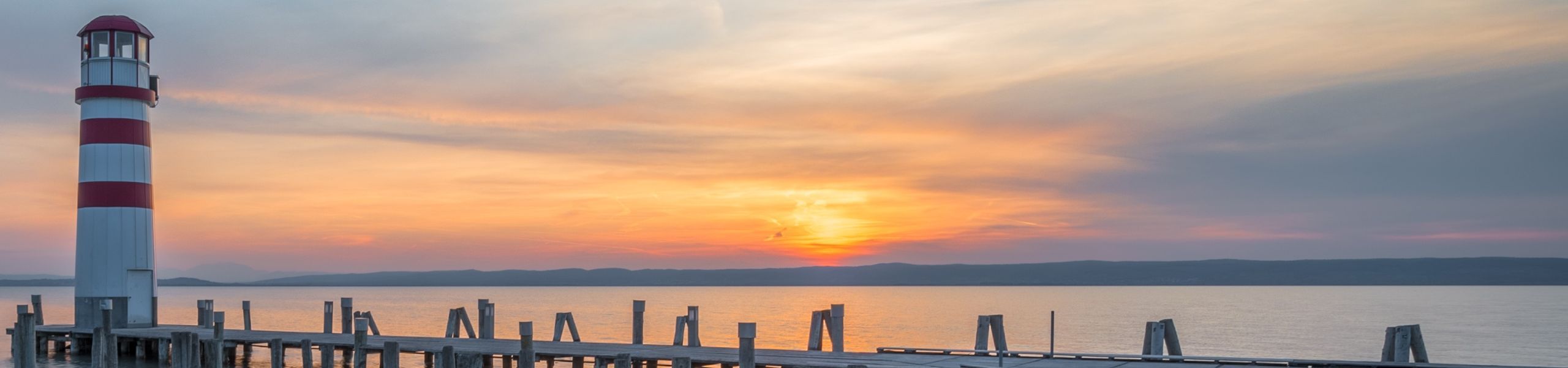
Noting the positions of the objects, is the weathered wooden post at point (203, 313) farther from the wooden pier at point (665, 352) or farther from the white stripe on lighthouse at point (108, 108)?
the white stripe on lighthouse at point (108, 108)

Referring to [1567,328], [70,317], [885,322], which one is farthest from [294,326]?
[1567,328]

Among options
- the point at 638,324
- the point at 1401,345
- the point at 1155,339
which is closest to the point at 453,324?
the point at 638,324

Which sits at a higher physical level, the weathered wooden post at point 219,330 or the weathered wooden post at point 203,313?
the weathered wooden post at point 203,313

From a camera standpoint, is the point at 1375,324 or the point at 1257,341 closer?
the point at 1257,341

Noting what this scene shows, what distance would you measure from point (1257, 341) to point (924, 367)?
153ft

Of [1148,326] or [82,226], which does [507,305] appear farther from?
[1148,326]

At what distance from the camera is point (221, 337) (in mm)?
24188

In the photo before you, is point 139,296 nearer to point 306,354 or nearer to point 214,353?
point 214,353

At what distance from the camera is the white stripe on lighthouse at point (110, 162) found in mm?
29688

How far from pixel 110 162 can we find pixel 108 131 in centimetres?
75

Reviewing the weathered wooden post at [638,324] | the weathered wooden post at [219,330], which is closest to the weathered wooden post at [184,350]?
the weathered wooden post at [219,330]

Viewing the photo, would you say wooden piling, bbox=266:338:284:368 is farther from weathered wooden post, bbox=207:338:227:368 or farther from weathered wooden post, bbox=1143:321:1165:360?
weathered wooden post, bbox=1143:321:1165:360

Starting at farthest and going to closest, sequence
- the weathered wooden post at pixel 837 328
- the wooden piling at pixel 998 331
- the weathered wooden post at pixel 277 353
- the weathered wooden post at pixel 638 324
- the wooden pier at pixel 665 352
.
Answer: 1. the weathered wooden post at pixel 638 324
2. the weathered wooden post at pixel 277 353
3. the weathered wooden post at pixel 837 328
4. the wooden piling at pixel 998 331
5. the wooden pier at pixel 665 352

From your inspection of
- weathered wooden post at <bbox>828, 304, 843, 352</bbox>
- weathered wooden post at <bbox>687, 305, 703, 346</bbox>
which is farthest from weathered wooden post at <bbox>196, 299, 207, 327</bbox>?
weathered wooden post at <bbox>828, 304, 843, 352</bbox>
